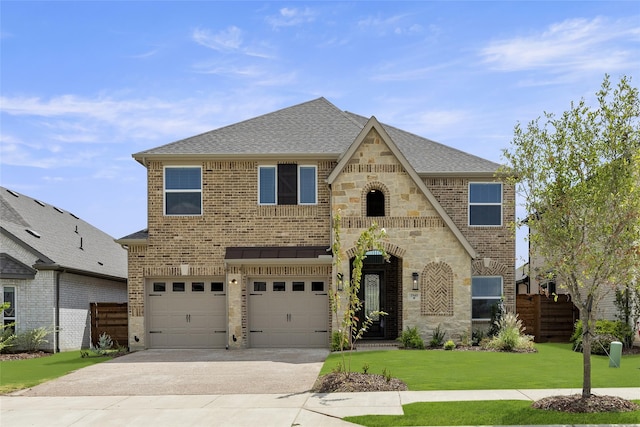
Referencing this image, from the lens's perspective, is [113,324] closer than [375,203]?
Yes

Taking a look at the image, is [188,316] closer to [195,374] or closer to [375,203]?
[195,374]

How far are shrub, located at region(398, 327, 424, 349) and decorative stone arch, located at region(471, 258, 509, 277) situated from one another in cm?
408

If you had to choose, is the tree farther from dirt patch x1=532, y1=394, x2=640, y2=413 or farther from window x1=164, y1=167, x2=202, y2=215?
window x1=164, y1=167, x2=202, y2=215

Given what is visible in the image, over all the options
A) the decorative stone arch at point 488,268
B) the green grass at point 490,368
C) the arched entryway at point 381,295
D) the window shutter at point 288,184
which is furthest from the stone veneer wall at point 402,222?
the arched entryway at point 381,295

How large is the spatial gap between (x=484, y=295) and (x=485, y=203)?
337 centimetres

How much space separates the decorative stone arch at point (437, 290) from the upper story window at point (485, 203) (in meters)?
3.19

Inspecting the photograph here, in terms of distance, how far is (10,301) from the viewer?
23.5 m

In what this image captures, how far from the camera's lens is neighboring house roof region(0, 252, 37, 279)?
23.1 meters

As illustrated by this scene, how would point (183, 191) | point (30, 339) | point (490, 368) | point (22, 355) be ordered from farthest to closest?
1. point (30, 339)
2. point (183, 191)
3. point (22, 355)
4. point (490, 368)

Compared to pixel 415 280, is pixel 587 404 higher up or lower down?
lower down

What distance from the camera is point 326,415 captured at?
11.5 m

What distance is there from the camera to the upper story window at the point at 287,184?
2275 cm

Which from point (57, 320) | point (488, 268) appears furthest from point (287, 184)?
point (57, 320)

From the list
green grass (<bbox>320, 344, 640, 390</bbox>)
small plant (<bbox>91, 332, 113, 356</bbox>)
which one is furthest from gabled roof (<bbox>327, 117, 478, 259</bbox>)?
small plant (<bbox>91, 332, 113, 356</bbox>)
